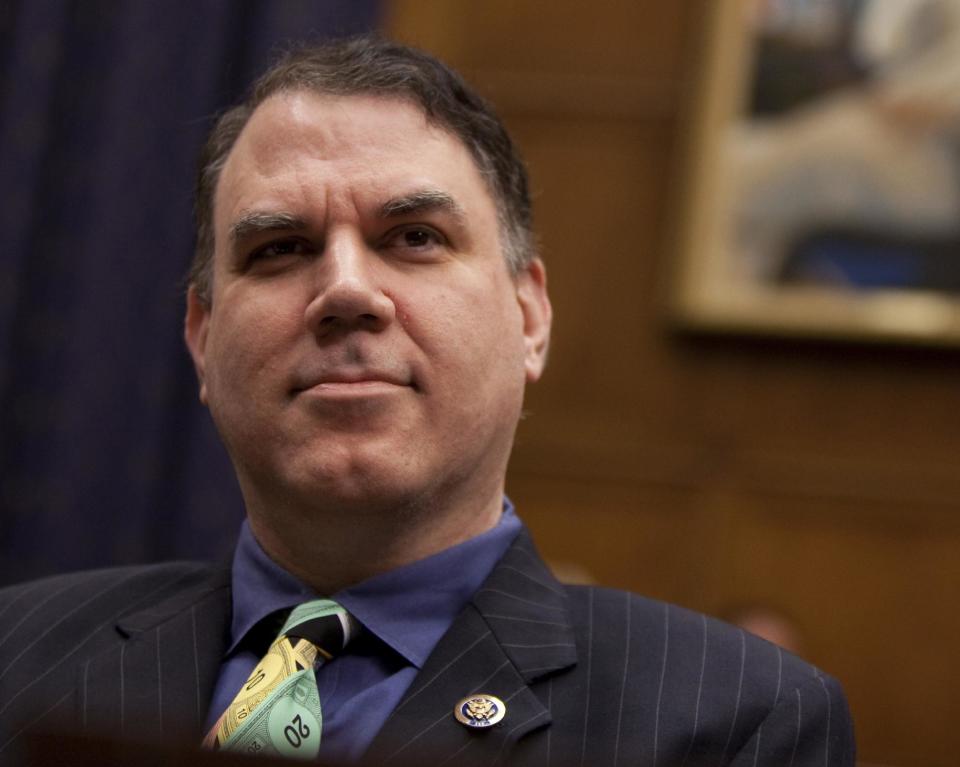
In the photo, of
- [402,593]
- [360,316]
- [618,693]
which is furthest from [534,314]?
[618,693]

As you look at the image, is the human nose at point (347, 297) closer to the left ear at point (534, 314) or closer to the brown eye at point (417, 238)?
the brown eye at point (417, 238)

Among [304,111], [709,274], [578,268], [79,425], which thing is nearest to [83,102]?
[79,425]

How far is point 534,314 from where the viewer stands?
2.13 metres

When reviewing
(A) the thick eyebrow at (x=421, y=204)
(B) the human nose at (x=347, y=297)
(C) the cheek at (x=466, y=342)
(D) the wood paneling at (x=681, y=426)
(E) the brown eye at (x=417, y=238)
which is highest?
(A) the thick eyebrow at (x=421, y=204)

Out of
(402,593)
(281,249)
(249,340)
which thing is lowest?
(402,593)

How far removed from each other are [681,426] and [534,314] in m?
2.40

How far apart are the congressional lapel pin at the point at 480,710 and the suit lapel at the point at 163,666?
0.34m

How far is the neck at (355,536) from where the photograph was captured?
1817 millimetres

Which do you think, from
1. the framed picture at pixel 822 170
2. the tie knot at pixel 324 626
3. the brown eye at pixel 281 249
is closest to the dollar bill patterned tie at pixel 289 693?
the tie knot at pixel 324 626

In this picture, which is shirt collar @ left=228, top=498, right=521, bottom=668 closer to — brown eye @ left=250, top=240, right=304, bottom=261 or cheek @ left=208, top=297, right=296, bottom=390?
cheek @ left=208, top=297, right=296, bottom=390

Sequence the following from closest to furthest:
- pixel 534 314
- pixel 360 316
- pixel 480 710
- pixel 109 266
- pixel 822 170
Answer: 1. pixel 480 710
2. pixel 360 316
3. pixel 534 314
4. pixel 822 170
5. pixel 109 266

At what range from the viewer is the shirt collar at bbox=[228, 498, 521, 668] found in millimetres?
1813

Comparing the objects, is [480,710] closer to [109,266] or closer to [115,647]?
[115,647]

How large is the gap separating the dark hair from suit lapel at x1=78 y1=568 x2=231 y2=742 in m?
0.51
